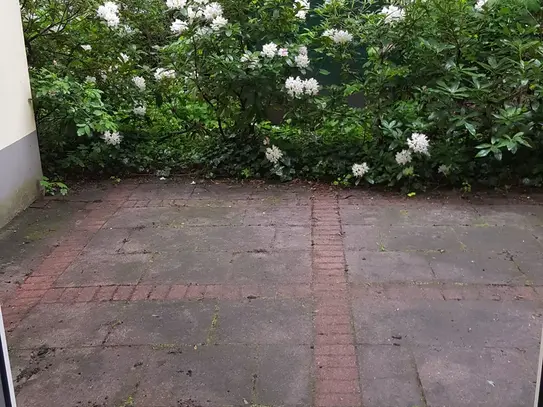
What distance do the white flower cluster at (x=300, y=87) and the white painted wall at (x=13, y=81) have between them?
2368 mm

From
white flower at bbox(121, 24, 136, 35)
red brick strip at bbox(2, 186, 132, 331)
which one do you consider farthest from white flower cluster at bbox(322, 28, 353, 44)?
red brick strip at bbox(2, 186, 132, 331)

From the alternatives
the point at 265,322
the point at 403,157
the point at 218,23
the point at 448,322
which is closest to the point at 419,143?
the point at 403,157

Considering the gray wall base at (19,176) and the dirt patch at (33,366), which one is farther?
the gray wall base at (19,176)

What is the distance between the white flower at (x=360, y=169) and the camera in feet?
18.2

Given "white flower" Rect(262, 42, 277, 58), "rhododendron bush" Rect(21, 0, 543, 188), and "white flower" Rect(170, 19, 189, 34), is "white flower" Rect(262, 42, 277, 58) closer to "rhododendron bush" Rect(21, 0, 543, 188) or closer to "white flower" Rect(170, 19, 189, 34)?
"rhododendron bush" Rect(21, 0, 543, 188)

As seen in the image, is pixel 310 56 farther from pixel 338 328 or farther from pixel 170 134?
pixel 338 328

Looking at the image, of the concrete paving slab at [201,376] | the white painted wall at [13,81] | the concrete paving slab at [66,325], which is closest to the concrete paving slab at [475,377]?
the concrete paving slab at [201,376]

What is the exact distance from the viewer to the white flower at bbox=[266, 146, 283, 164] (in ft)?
19.1

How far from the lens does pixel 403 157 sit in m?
5.39

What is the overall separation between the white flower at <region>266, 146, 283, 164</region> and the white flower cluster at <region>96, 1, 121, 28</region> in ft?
6.45

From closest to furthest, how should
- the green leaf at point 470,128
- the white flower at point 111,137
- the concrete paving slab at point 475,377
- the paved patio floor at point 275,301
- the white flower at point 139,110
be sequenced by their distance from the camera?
the concrete paving slab at point 475,377 < the paved patio floor at point 275,301 < the green leaf at point 470,128 < the white flower at point 111,137 < the white flower at point 139,110

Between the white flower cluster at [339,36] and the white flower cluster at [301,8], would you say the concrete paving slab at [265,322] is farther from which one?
the white flower cluster at [301,8]

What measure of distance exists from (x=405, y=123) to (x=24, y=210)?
3538 mm

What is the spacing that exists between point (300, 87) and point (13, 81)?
99.7 inches
